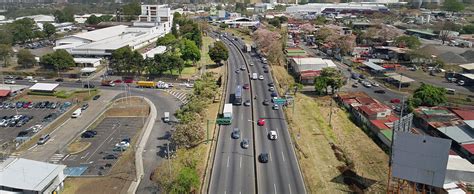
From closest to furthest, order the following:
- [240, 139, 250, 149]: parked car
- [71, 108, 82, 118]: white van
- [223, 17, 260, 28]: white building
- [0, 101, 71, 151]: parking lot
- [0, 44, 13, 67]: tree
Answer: [240, 139, 250, 149]: parked car < [0, 101, 71, 151]: parking lot < [71, 108, 82, 118]: white van < [0, 44, 13, 67]: tree < [223, 17, 260, 28]: white building

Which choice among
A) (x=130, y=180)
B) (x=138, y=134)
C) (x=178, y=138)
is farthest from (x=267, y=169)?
(x=138, y=134)

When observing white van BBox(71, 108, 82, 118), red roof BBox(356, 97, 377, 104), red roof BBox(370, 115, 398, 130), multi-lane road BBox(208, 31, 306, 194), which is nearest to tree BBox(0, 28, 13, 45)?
white van BBox(71, 108, 82, 118)

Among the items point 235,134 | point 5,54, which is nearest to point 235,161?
point 235,134

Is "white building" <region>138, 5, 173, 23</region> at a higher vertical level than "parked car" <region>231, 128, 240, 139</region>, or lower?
higher

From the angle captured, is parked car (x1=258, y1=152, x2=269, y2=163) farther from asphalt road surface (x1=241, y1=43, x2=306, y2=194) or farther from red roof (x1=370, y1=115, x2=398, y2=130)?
red roof (x1=370, y1=115, x2=398, y2=130)

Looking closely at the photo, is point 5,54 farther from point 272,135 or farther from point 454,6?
point 454,6

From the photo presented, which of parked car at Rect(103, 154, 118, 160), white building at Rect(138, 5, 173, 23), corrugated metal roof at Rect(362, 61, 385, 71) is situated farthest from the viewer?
white building at Rect(138, 5, 173, 23)

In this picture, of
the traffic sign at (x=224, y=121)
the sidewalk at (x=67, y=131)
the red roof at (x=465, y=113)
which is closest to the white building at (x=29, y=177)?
the sidewalk at (x=67, y=131)
